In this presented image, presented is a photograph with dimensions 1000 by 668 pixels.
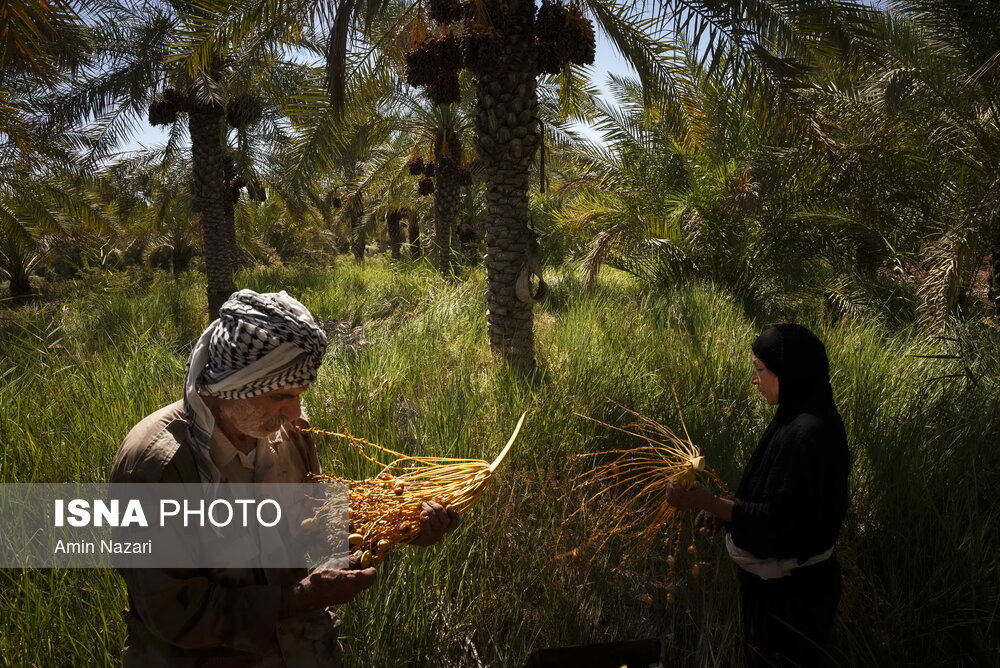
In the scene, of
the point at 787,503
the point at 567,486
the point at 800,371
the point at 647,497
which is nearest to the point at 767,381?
the point at 800,371

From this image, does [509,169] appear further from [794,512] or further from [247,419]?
[247,419]

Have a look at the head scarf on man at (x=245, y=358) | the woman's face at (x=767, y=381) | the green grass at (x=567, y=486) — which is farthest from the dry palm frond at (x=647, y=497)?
the head scarf on man at (x=245, y=358)

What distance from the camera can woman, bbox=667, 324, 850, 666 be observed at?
2242 mm

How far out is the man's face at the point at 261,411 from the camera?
1.72 meters

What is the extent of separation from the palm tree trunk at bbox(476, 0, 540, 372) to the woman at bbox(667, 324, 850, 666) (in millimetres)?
3486

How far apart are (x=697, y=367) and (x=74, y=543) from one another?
13.3ft

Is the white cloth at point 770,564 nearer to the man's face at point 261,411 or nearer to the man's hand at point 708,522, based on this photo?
the man's hand at point 708,522

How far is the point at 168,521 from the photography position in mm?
1555

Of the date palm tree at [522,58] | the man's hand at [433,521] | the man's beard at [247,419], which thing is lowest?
the man's hand at [433,521]

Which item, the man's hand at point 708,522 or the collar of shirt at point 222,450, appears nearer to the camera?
the collar of shirt at point 222,450

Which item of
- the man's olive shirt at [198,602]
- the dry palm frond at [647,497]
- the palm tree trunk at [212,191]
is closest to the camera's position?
the man's olive shirt at [198,602]

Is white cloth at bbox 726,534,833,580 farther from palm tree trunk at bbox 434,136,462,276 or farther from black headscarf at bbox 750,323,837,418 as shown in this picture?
palm tree trunk at bbox 434,136,462,276

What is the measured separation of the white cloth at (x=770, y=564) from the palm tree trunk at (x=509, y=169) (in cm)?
351

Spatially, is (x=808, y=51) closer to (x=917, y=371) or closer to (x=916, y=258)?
(x=917, y=371)
